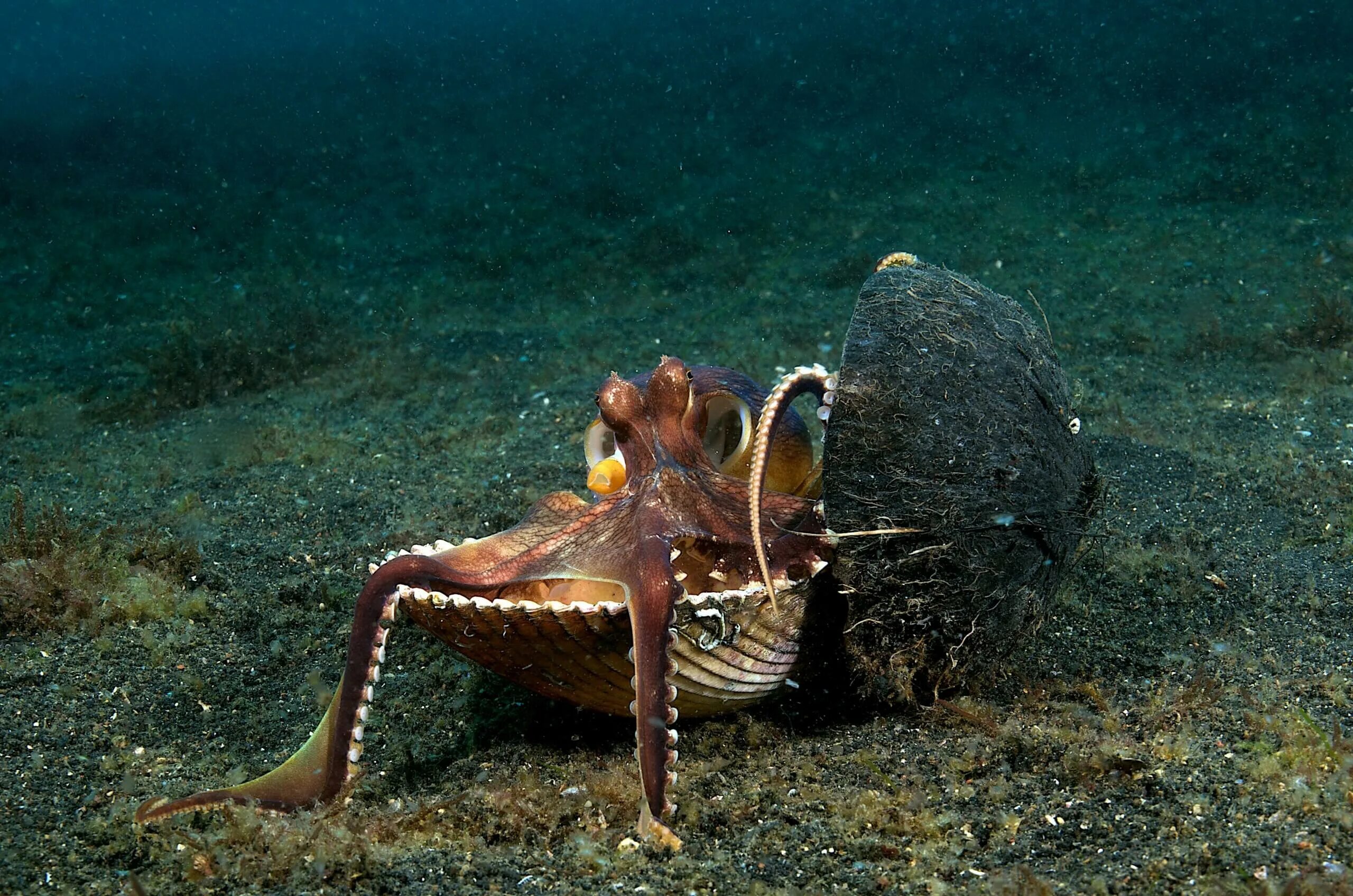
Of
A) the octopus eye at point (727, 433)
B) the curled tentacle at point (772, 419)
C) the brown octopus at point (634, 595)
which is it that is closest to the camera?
the brown octopus at point (634, 595)

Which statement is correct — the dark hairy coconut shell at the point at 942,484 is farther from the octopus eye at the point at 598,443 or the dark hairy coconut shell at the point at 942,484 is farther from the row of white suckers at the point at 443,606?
the octopus eye at the point at 598,443

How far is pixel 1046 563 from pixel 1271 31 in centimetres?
2711

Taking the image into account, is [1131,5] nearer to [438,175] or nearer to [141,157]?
[438,175]

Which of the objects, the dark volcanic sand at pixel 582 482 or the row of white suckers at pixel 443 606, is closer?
the dark volcanic sand at pixel 582 482

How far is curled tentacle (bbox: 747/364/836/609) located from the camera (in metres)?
2.85

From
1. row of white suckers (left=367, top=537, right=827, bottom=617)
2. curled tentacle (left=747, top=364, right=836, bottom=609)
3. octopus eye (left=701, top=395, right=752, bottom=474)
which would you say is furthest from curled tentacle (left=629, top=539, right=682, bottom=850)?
octopus eye (left=701, top=395, right=752, bottom=474)

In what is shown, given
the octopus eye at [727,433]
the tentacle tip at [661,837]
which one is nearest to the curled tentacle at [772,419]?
the octopus eye at [727,433]

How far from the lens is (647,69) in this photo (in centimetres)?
3072

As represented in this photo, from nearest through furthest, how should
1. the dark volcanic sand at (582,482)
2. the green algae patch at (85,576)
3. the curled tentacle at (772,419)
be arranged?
the dark volcanic sand at (582,482), the curled tentacle at (772,419), the green algae patch at (85,576)

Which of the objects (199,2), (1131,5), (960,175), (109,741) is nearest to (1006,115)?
(960,175)

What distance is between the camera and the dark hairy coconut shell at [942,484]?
2936 mm

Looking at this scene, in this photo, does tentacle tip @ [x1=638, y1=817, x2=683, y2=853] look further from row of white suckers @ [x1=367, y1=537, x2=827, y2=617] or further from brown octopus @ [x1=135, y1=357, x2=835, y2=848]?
row of white suckers @ [x1=367, y1=537, x2=827, y2=617]

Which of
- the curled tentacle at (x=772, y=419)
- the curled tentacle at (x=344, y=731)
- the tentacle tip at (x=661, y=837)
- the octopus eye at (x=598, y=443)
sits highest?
the curled tentacle at (x=772, y=419)

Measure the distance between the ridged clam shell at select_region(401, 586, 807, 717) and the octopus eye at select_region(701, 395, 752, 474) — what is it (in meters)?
0.83
